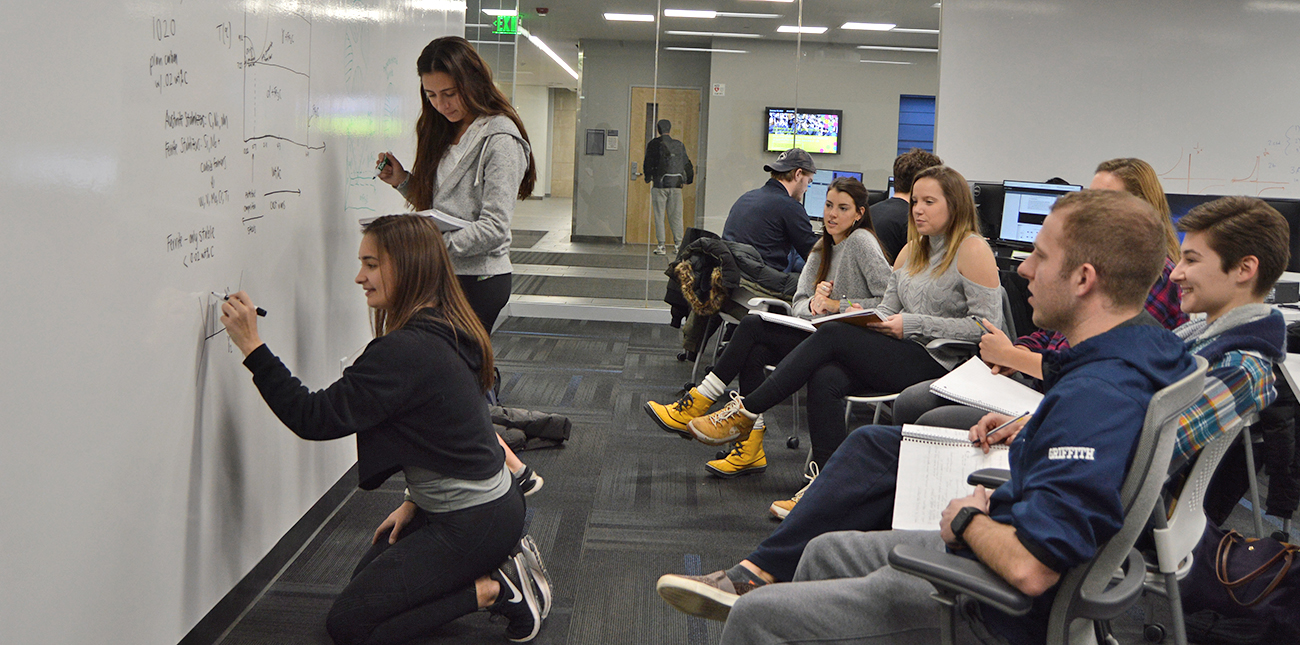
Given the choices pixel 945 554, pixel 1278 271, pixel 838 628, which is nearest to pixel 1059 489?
pixel 945 554

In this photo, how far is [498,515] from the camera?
2.07 m

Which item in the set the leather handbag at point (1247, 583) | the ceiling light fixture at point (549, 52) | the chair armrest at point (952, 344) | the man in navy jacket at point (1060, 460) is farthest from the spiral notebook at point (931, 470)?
the ceiling light fixture at point (549, 52)

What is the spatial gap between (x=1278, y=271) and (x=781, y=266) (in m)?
2.86

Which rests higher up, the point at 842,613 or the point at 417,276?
the point at 417,276

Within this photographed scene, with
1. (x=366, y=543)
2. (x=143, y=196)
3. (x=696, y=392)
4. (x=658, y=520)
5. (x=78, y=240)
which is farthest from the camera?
(x=696, y=392)

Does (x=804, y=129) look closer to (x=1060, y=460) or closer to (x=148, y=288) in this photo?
(x=148, y=288)

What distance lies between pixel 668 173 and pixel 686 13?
1.16m

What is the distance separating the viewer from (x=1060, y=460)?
3.92 feet

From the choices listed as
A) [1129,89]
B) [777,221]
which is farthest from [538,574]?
[1129,89]

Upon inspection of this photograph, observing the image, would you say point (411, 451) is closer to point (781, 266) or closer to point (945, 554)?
point (945, 554)

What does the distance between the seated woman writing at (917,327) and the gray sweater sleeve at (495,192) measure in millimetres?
1016

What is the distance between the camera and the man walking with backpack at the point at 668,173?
22.3 feet

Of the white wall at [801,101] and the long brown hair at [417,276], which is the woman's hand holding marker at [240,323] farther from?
the white wall at [801,101]

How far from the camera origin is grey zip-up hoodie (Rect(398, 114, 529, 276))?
2803 mm
